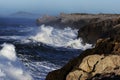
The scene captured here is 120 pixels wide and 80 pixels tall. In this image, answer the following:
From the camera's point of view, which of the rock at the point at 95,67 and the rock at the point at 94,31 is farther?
the rock at the point at 94,31

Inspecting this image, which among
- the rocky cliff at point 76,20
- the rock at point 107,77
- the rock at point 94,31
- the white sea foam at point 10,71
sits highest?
the rocky cliff at point 76,20

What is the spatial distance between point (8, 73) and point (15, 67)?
1725 millimetres

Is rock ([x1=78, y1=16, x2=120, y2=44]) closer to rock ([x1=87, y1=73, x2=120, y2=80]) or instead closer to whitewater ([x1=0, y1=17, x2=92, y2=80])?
whitewater ([x1=0, y1=17, x2=92, y2=80])

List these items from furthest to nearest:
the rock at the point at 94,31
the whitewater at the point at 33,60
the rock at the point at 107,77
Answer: the rock at the point at 94,31 < the whitewater at the point at 33,60 < the rock at the point at 107,77

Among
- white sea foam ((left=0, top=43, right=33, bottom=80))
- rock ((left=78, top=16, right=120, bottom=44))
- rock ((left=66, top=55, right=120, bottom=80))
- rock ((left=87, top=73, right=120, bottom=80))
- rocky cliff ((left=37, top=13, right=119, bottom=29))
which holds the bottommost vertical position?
rock ((left=87, top=73, right=120, bottom=80))

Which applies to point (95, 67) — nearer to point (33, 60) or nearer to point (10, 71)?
point (10, 71)

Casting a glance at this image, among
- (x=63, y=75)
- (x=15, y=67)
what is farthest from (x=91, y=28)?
(x=63, y=75)

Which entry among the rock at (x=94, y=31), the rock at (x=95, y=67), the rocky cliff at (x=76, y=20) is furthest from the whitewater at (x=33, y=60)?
the rocky cliff at (x=76, y=20)

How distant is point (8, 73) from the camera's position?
21.1 meters

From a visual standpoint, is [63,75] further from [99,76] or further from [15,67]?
[15,67]

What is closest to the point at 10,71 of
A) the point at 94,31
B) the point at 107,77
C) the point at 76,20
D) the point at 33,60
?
the point at 33,60

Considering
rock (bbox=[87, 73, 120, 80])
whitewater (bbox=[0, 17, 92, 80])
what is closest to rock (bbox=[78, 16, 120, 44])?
whitewater (bbox=[0, 17, 92, 80])

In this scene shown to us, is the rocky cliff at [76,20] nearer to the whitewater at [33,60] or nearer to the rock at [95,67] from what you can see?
the whitewater at [33,60]

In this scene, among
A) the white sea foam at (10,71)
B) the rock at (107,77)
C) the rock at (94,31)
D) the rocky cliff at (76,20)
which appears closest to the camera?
the rock at (107,77)
